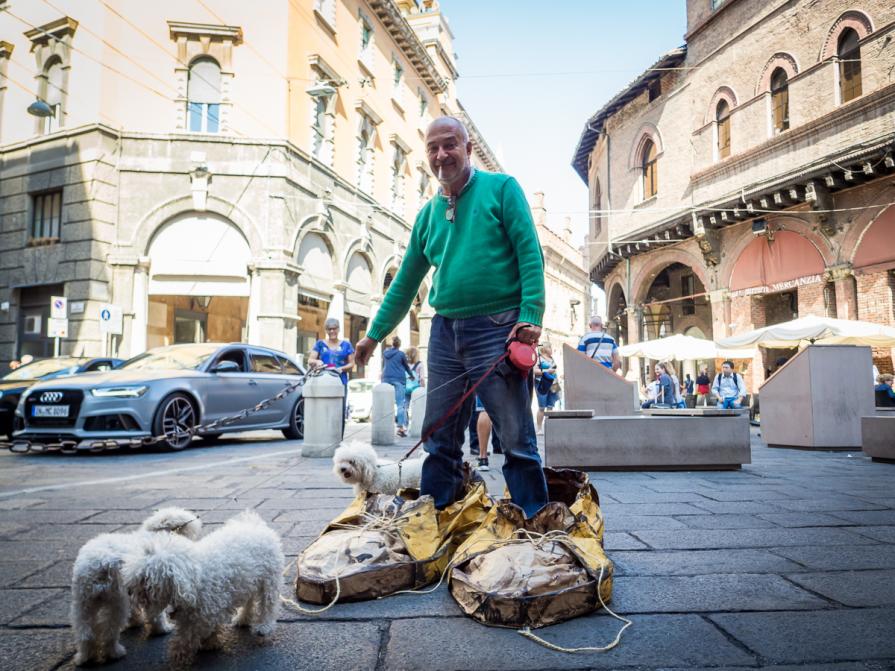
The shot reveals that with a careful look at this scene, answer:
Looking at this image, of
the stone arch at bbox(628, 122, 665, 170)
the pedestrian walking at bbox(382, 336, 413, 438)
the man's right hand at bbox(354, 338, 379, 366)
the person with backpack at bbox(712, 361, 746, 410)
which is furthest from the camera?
the stone arch at bbox(628, 122, 665, 170)

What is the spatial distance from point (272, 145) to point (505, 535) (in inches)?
674

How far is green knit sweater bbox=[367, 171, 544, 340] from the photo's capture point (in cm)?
295

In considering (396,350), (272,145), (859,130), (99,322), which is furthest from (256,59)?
(859,130)

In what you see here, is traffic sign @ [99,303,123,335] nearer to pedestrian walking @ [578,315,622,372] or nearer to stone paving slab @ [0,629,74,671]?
pedestrian walking @ [578,315,622,372]

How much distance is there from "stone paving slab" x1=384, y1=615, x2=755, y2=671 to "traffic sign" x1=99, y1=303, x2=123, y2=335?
50.8ft

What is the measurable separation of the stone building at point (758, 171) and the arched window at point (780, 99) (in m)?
0.04

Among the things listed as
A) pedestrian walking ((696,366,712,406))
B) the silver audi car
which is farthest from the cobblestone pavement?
pedestrian walking ((696,366,712,406))

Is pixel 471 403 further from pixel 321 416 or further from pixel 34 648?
pixel 321 416

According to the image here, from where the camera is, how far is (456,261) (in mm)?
3062

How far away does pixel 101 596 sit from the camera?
185cm

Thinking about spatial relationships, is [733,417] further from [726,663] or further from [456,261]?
[726,663]

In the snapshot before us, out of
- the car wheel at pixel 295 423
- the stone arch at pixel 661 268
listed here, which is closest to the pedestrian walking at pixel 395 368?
the car wheel at pixel 295 423

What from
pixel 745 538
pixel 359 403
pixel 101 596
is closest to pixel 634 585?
pixel 745 538

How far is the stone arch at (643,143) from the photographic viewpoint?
2336 centimetres
